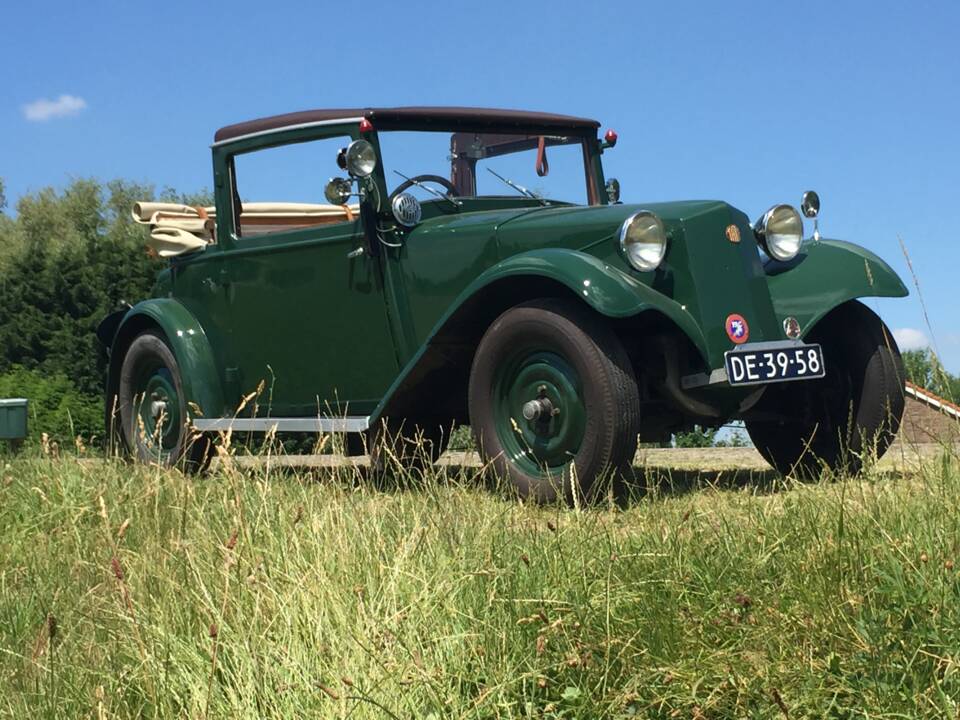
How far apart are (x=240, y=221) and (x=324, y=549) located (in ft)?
12.5

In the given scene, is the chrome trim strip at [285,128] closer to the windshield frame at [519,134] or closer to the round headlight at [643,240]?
the windshield frame at [519,134]

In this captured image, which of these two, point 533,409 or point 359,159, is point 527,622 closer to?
point 533,409

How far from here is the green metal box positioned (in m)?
8.30

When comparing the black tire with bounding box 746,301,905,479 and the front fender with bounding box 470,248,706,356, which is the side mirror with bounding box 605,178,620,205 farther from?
the front fender with bounding box 470,248,706,356

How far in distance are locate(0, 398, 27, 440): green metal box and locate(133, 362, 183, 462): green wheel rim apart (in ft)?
4.07

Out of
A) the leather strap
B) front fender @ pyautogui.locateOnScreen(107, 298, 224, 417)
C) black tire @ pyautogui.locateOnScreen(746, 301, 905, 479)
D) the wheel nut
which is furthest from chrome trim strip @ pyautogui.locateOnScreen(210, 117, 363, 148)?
black tire @ pyautogui.locateOnScreen(746, 301, 905, 479)

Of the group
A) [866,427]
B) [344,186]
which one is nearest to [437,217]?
[344,186]

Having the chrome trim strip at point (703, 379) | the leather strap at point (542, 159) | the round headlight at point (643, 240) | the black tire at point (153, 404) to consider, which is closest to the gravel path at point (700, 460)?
the black tire at point (153, 404)

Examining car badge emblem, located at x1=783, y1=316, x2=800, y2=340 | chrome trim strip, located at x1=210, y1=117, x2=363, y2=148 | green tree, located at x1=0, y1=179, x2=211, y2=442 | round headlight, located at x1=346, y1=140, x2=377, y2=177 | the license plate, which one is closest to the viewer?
the license plate

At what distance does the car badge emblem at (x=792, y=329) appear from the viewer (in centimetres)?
568

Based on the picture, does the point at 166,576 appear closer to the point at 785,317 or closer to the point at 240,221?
the point at 785,317

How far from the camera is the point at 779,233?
19.9 ft

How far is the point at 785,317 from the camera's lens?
18.8 ft

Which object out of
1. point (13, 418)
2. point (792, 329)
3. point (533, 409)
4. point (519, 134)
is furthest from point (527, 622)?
point (13, 418)
